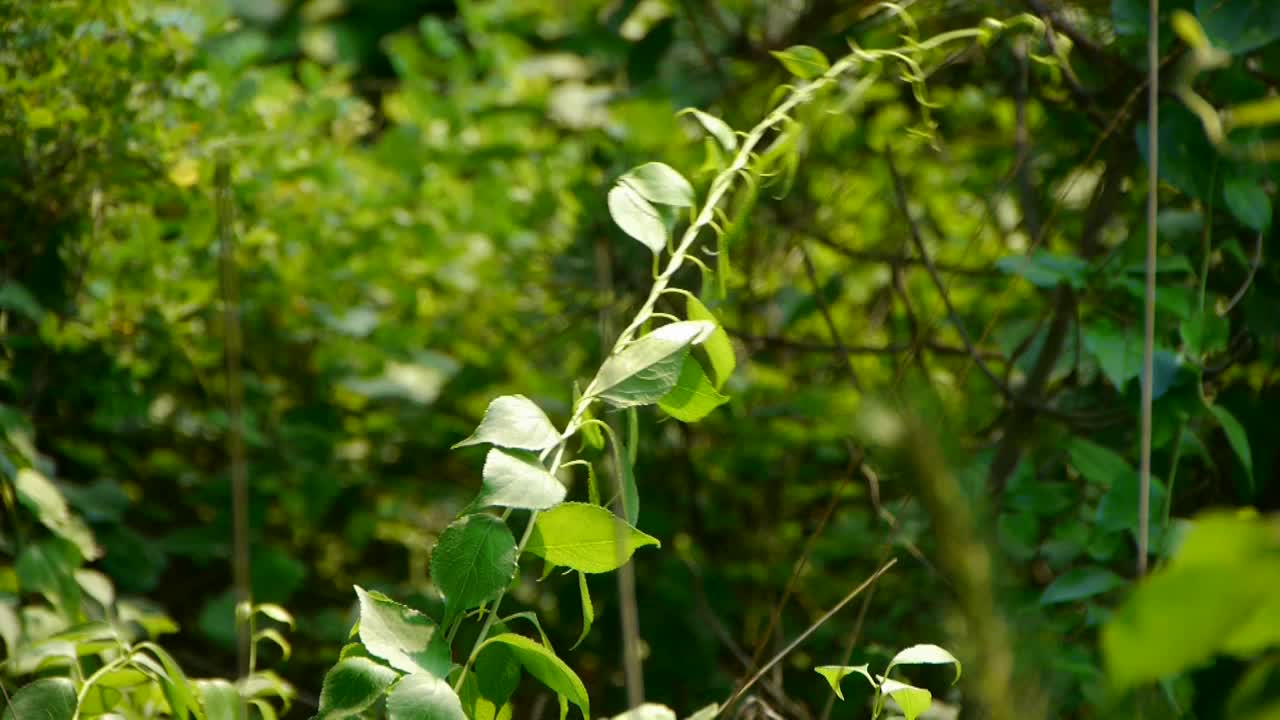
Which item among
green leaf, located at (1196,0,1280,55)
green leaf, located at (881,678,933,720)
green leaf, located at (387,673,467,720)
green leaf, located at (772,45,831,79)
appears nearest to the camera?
green leaf, located at (387,673,467,720)

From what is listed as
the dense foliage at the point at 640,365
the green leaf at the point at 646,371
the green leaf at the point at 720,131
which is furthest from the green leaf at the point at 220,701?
the green leaf at the point at 720,131

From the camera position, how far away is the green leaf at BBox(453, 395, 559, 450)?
0.53 metres

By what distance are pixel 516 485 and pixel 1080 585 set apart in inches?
21.3

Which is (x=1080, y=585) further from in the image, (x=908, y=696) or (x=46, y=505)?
(x=46, y=505)

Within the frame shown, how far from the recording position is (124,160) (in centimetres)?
106

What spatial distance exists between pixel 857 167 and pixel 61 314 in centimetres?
108

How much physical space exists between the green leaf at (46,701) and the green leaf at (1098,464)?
2.26 feet

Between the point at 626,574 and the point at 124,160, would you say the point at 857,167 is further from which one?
the point at 626,574

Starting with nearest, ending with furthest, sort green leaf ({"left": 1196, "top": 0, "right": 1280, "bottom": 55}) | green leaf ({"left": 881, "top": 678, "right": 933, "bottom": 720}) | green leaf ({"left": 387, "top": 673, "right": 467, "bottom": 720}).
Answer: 1. green leaf ({"left": 387, "top": 673, "right": 467, "bottom": 720})
2. green leaf ({"left": 881, "top": 678, "right": 933, "bottom": 720})
3. green leaf ({"left": 1196, "top": 0, "right": 1280, "bottom": 55})

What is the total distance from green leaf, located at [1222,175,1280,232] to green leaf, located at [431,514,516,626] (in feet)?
2.11

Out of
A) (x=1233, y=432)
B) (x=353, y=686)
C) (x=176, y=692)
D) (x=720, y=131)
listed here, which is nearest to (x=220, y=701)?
(x=176, y=692)

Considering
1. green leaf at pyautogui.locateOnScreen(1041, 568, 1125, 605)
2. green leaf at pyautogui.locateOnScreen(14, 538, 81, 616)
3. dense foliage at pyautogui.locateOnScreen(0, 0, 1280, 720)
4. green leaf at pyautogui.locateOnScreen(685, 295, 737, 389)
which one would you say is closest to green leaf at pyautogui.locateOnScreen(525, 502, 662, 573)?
dense foliage at pyautogui.locateOnScreen(0, 0, 1280, 720)

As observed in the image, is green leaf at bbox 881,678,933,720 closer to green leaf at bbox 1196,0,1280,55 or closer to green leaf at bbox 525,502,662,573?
green leaf at bbox 525,502,662,573

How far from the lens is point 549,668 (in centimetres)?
56
